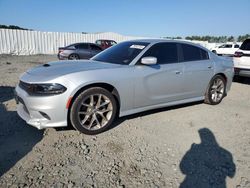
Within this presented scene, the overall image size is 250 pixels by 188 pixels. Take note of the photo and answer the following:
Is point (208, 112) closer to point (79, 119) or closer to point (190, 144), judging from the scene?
point (190, 144)

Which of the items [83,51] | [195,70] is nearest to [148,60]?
[195,70]

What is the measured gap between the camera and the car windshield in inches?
162

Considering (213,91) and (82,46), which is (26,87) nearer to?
(213,91)

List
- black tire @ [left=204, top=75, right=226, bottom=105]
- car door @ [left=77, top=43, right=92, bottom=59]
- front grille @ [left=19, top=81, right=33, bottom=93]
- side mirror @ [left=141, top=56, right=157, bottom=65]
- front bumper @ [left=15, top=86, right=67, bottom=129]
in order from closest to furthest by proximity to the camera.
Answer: front bumper @ [left=15, top=86, right=67, bottom=129] < front grille @ [left=19, top=81, right=33, bottom=93] < side mirror @ [left=141, top=56, right=157, bottom=65] < black tire @ [left=204, top=75, right=226, bottom=105] < car door @ [left=77, top=43, right=92, bottom=59]

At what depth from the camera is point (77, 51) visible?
14.5 meters

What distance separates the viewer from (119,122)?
4195mm

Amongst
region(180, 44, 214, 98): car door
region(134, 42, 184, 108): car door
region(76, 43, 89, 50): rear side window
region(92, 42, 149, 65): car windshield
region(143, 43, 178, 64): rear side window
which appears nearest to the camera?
region(134, 42, 184, 108): car door

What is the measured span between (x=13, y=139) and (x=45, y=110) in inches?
29.4

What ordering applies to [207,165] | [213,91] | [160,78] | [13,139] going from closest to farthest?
1. [207,165]
2. [13,139]
3. [160,78]
4. [213,91]

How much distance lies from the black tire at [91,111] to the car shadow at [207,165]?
1365 millimetres

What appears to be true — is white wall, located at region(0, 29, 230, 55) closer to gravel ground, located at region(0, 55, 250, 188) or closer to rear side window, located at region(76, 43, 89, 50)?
rear side window, located at region(76, 43, 89, 50)

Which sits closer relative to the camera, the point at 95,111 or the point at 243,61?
the point at 95,111

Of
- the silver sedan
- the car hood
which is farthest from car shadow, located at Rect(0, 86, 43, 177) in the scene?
the car hood

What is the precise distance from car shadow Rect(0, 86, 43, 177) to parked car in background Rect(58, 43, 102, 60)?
10.3 metres
